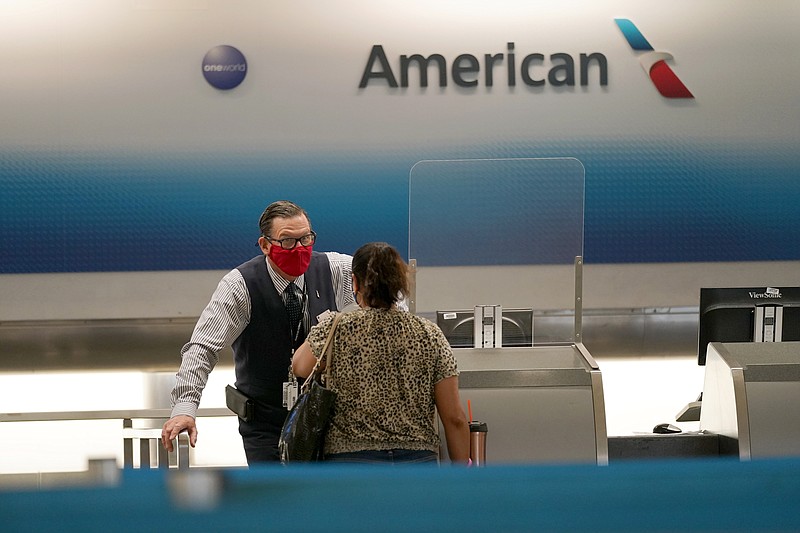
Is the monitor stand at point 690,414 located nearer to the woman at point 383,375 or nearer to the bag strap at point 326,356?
the woman at point 383,375

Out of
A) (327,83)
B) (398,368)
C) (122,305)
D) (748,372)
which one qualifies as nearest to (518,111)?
(327,83)

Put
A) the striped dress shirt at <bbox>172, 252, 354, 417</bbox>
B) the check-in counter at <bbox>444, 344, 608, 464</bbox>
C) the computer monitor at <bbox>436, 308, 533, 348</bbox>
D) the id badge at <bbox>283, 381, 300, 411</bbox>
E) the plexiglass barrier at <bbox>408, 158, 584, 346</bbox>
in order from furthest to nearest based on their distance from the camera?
the plexiglass barrier at <bbox>408, 158, 584, 346</bbox> < the computer monitor at <bbox>436, 308, 533, 348</bbox> < the check-in counter at <bbox>444, 344, 608, 464</bbox> < the striped dress shirt at <bbox>172, 252, 354, 417</bbox> < the id badge at <bbox>283, 381, 300, 411</bbox>

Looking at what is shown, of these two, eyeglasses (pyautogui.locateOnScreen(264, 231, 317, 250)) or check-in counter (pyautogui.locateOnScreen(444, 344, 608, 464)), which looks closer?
check-in counter (pyautogui.locateOnScreen(444, 344, 608, 464))

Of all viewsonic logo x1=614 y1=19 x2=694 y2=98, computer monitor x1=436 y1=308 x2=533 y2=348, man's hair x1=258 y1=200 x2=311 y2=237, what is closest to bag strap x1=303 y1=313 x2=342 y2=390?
man's hair x1=258 y1=200 x2=311 y2=237

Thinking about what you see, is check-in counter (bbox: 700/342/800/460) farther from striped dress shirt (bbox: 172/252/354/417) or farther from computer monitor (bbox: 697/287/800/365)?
striped dress shirt (bbox: 172/252/354/417)

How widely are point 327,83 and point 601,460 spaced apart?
3.88 meters

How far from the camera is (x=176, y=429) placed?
282 cm

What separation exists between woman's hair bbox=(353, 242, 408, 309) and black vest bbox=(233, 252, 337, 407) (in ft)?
2.46

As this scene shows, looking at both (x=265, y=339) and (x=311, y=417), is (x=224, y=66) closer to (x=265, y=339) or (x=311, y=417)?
(x=265, y=339)

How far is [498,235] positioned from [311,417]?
1.99 metres

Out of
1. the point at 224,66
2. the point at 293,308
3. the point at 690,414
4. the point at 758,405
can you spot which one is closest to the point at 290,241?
the point at 293,308

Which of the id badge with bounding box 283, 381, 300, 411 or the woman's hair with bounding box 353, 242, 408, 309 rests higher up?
the woman's hair with bounding box 353, 242, 408, 309

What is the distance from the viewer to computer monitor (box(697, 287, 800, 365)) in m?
3.69

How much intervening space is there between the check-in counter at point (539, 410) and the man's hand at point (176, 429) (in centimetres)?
89
